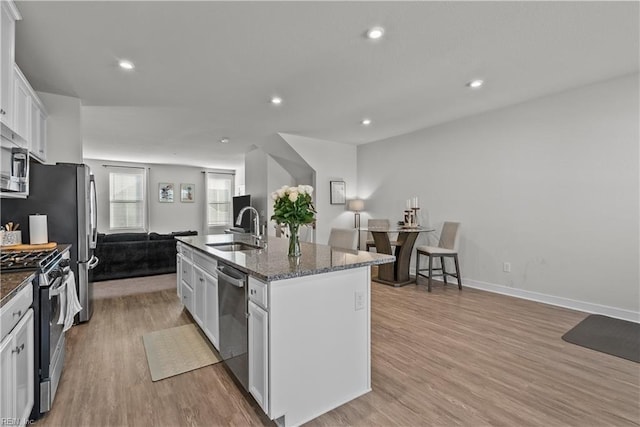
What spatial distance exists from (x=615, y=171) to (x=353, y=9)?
3.36 meters

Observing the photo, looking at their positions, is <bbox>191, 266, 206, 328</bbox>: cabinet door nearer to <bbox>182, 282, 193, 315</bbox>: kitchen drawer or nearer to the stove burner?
<bbox>182, 282, 193, 315</bbox>: kitchen drawer

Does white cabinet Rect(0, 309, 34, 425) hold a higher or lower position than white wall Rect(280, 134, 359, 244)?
lower

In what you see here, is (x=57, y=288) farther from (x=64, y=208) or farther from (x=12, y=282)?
(x=64, y=208)

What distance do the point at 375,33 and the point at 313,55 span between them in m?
0.61

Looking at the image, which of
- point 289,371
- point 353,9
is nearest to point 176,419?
point 289,371

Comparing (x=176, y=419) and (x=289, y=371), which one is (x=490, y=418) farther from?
(x=176, y=419)

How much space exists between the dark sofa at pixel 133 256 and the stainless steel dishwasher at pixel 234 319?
3.65 meters

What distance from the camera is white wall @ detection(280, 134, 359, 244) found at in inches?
235

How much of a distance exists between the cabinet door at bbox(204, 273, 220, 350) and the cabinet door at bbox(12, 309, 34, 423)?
1038 millimetres

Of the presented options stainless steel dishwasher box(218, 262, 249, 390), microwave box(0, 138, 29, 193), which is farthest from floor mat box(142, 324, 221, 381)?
microwave box(0, 138, 29, 193)

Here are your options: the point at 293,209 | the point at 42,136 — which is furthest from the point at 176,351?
the point at 42,136

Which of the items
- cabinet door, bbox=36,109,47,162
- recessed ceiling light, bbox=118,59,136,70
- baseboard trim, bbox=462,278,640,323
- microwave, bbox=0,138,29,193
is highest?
recessed ceiling light, bbox=118,59,136,70

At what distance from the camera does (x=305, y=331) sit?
1736mm

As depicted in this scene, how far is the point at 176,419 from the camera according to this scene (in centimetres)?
177
